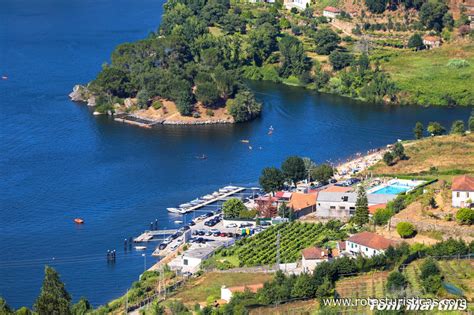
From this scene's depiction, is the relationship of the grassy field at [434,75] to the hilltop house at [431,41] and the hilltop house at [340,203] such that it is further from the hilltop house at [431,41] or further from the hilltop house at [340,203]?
the hilltop house at [340,203]

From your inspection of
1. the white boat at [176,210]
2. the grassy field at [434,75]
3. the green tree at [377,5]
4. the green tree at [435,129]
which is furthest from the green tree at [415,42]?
the white boat at [176,210]

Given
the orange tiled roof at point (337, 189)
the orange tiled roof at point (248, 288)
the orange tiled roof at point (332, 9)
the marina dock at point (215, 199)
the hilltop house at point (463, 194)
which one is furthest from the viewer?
the orange tiled roof at point (332, 9)

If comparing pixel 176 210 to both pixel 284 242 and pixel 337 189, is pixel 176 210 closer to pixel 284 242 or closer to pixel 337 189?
pixel 337 189

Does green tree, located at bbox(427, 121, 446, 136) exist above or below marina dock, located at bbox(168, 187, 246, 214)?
above

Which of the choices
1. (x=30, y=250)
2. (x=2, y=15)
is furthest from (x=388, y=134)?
(x=2, y=15)

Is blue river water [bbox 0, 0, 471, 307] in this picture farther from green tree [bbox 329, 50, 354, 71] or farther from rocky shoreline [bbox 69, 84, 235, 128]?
green tree [bbox 329, 50, 354, 71]

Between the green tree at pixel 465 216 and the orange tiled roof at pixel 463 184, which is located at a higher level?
the orange tiled roof at pixel 463 184

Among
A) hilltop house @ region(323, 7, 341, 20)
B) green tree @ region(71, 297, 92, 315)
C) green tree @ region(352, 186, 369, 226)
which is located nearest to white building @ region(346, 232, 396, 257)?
green tree @ region(352, 186, 369, 226)
